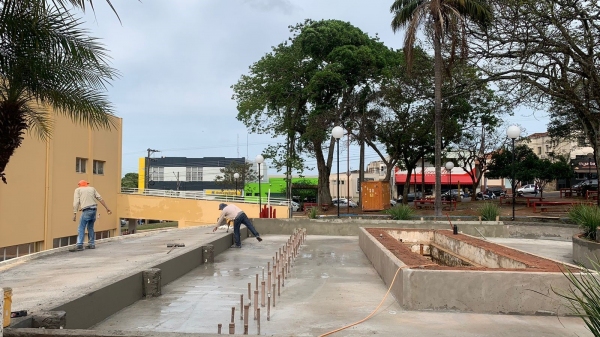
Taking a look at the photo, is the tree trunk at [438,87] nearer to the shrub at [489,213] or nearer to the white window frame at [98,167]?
the shrub at [489,213]

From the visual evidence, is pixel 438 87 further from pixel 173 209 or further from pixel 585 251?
pixel 173 209

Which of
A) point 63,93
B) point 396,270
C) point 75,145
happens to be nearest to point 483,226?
point 396,270

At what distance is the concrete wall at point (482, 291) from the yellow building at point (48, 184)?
19.9 metres

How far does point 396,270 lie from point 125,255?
5.96 m

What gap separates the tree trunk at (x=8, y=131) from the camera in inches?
262

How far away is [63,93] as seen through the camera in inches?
308

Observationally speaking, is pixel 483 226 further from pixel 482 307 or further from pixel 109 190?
pixel 109 190

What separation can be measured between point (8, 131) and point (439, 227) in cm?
1489

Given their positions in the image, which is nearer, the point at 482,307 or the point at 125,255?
the point at 482,307

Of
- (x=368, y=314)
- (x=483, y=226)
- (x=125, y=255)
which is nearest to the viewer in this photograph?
(x=368, y=314)

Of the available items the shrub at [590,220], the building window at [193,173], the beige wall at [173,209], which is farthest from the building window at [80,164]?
the building window at [193,173]

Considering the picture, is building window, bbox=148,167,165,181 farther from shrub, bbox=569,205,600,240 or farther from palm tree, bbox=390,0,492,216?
shrub, bbox=569,205,600,240

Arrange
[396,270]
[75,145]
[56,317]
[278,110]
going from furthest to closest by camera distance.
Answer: [278,110], [75,145], [396,270], [56,317]

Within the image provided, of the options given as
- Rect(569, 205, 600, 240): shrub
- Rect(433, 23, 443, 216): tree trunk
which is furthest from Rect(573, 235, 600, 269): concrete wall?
Rect(433, 23, 443, 216): tree trunk
